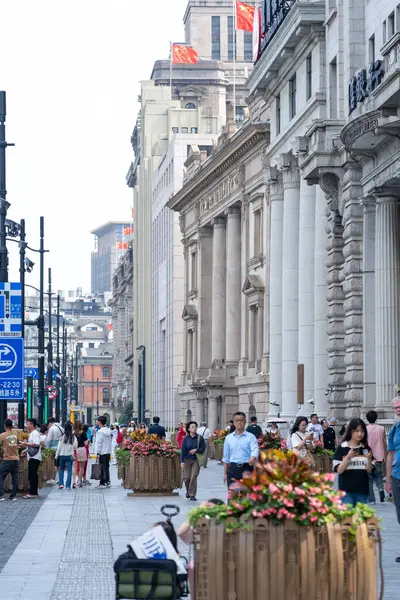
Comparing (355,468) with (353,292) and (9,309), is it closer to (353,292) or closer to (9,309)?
(9,309)

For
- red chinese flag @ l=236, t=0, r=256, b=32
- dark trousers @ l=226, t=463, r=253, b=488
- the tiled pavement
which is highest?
red chinese flag @ l=236, t=0, r=256, b=32

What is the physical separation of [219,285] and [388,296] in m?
50.2

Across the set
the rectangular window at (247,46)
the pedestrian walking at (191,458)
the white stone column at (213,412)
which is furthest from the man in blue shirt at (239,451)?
the rectangular window at (247,46)

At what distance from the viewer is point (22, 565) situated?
17.7m

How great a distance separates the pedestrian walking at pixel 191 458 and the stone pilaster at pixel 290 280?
78.9 ft

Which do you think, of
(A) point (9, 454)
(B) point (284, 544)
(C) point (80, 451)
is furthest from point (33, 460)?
(B) point (284, 544)

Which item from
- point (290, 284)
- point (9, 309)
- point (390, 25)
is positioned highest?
point (390, 25)

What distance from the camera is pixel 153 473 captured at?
3422 cm

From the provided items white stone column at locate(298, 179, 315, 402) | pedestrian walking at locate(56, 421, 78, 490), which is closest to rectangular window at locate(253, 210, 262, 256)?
white stone column at locate(298, 179, 315, 402)

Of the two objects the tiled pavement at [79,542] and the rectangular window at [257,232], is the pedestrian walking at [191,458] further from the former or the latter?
the rectangular window at [257,232]

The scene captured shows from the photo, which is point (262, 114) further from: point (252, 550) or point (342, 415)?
point (252, 550)

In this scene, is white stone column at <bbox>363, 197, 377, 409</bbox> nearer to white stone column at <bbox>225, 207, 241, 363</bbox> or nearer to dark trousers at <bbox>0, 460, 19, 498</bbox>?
dark trousers at <bbox>0, 460, 19, 498</bbox>

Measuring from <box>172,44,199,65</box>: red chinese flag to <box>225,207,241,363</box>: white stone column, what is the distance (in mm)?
61160

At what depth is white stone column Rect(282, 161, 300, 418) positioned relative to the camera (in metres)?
56.3
